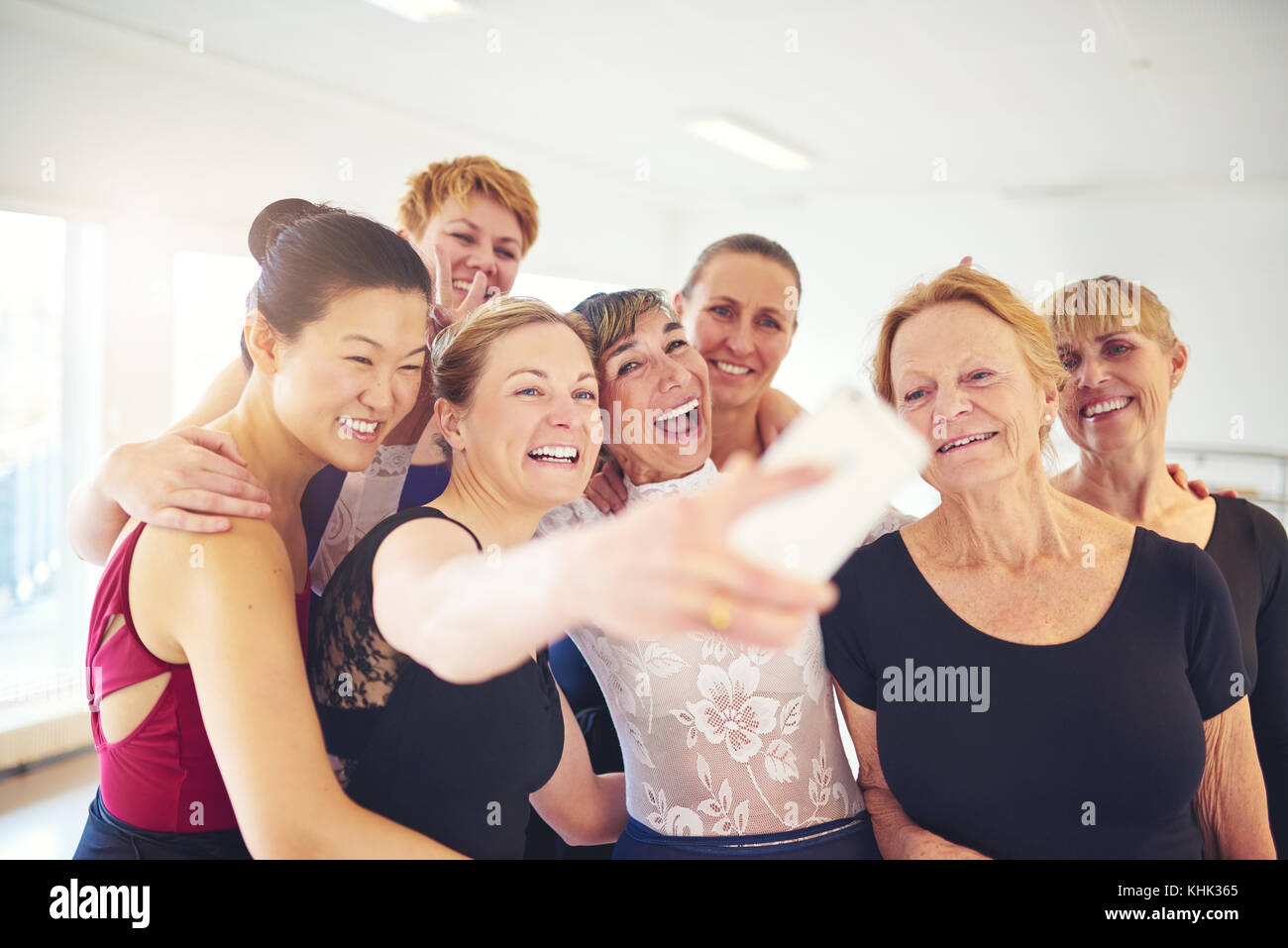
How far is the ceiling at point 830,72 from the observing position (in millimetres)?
3834

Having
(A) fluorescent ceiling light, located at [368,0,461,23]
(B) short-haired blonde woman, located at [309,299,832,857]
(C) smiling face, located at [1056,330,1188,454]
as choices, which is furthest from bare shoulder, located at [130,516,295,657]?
(A) fluorescent ceiling light, located at [368,0,461,23]

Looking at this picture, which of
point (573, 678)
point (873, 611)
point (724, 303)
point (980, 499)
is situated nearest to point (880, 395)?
point (980, 499)

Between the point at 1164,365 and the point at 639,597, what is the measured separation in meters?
1.55

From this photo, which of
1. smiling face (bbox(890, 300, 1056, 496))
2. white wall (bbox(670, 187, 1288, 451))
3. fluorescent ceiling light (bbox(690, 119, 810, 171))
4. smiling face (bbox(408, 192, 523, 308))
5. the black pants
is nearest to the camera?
the black pants

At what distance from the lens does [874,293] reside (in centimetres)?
786

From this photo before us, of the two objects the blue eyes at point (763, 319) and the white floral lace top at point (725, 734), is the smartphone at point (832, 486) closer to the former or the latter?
the white floral lace top at point (725, 734)

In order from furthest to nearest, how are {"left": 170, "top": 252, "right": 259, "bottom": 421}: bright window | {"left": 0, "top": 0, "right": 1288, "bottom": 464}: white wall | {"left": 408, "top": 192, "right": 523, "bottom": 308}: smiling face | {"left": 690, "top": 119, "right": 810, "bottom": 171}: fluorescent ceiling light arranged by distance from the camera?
{"left": 690, "top": 119, "right": 810, "bottom": 171}: fluorescent ceiling light → {"left": 170, "top": 252, "right": 259, "bottom": 421}: bright window → {"left": 0, "top": 0, "right": 1288, "bottom": 464}: white wall → {"left": 408, "top": 192, "right": 523, "bottom": 308}: smiling face

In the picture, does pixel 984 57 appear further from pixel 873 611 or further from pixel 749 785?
pixel 749 785

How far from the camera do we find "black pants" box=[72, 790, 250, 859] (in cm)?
140

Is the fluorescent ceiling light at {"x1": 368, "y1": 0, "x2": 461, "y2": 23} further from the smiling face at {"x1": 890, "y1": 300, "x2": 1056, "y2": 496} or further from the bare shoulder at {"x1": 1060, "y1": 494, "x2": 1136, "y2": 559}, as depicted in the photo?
the bare shoulder at {"x1": 1060, "y1": 494, "x2": 1136, "y2": 559}

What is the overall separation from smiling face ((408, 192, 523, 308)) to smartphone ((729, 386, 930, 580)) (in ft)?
5.01

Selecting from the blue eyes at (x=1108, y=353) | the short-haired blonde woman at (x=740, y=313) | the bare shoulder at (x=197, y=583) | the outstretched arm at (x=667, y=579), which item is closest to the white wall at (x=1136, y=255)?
the short-haired blonde woman at (x=740, y=313)

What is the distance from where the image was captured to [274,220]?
1.58 meters

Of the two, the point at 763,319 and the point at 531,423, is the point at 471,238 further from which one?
the point at 531,423
